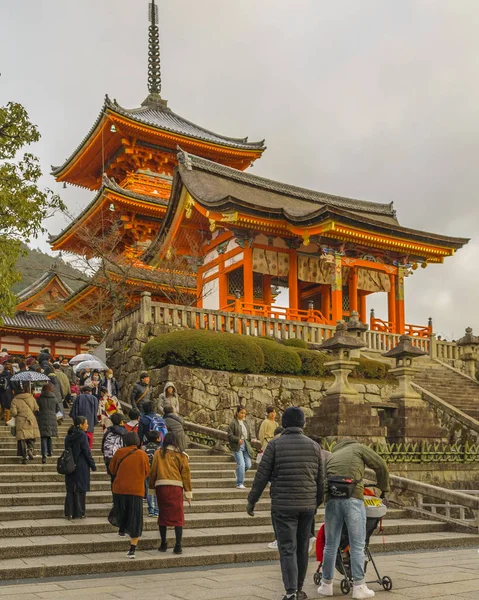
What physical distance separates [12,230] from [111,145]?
23.9m

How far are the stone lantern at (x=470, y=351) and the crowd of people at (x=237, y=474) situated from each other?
12621 mm

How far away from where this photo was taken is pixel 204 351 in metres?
19.0

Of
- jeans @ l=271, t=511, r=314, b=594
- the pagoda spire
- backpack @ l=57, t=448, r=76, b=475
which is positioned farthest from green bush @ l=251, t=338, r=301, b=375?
the pagoda spire

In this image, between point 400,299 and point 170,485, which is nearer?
point 170,485

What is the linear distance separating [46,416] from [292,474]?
7649 mm

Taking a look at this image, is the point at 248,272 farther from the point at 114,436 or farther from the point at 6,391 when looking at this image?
the point at 114,436

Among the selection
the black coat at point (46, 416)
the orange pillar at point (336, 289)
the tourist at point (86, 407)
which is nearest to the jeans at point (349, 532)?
the tourist at point (86, 407)

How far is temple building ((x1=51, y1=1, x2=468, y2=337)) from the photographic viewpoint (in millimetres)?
24672

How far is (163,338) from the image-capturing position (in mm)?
19156

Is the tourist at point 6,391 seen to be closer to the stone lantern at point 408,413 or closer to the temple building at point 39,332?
the stone lantern at point 408,413

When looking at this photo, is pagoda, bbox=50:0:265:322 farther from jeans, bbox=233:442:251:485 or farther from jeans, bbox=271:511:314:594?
jeans, bbox=271:511:314:594

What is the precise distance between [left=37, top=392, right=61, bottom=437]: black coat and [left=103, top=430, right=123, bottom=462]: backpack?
297 centimetres

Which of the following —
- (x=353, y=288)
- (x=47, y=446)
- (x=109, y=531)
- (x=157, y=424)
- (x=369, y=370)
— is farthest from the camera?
(x=353, y=288)

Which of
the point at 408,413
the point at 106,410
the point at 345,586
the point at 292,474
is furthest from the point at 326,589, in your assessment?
the point at 408,413
